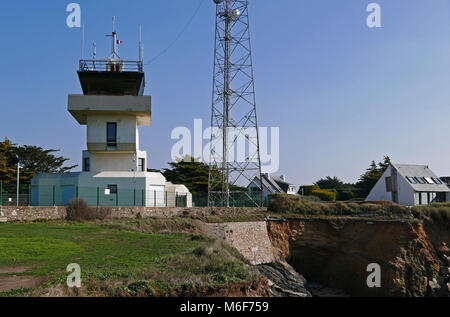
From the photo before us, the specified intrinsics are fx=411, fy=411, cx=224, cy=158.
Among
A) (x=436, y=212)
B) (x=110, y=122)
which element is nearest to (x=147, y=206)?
(x=110, y=122)

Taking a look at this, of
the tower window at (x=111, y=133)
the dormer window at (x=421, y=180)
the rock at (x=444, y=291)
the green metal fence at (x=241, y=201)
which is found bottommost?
A: the rock at (x=444, y=291)

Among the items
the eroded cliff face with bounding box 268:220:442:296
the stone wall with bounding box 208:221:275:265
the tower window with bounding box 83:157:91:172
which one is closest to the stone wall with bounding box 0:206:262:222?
the stone wall with bounding box 208:221:275:265

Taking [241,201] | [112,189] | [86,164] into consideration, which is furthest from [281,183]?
[112,189]

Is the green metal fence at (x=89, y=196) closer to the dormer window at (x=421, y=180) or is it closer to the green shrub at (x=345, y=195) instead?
the dormer window at (x=421, y=180)

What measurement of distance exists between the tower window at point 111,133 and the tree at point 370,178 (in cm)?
4618

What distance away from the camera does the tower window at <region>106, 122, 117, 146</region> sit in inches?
1326

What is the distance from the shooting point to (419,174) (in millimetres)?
53531

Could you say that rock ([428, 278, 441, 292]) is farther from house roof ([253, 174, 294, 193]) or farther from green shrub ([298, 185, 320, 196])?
green shrub ([298, 185, 320, 196])

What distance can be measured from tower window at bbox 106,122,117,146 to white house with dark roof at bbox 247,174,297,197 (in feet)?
104

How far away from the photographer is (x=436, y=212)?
37719mm

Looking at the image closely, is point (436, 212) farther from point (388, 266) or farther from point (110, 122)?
point (110, 122)

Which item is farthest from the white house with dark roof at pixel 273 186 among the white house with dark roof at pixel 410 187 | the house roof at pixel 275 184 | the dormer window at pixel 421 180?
the dormer window at pixel 421 180

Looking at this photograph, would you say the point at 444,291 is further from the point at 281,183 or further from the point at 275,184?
the point at 281,183

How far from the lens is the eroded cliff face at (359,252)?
102 ft
